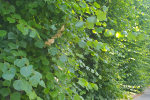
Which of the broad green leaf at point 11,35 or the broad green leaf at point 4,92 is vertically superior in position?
the broad green leaf at point 11,35

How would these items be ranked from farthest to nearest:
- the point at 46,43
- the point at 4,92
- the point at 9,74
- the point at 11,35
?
1. the point at 46,43
2. the point at 11,35
3. the point at 4,92
4. the point at 9,74

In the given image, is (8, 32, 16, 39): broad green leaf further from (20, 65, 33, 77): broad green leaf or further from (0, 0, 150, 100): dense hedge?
(20, 65, 33, 77): broad green leaf

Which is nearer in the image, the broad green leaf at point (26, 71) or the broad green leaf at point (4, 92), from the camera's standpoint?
the broad green leaf at point (26, 71)

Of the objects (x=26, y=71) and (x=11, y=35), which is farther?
(x=11, y=35)

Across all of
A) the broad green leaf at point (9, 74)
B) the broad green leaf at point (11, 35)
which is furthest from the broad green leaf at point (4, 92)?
the broad green leaf at point (11, 35)

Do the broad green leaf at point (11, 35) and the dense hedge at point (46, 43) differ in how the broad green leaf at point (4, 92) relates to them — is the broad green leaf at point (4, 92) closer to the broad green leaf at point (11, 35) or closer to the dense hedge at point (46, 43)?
the dense hedge at point (46, 43)

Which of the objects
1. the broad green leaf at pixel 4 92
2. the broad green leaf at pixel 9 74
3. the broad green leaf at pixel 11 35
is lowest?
the broad green leaf at pixel 4 92

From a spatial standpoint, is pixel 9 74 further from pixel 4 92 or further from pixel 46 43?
pixel 46 43

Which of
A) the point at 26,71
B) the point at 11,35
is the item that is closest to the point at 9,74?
the point at 26,71

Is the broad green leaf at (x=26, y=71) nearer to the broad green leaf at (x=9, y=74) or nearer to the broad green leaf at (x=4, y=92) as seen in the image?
the broad green leaf at (x=9, y=74)

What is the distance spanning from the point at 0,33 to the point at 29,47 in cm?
39

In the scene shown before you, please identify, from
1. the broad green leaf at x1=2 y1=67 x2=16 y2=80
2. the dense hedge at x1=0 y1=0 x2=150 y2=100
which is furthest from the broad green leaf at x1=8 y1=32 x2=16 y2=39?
the broad green leaf at x1=2 y1=67 x2=16 y2=80

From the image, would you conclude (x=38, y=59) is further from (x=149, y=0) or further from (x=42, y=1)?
(x=149, y=0)

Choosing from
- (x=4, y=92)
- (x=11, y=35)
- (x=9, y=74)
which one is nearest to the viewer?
(x=9, y=74)
